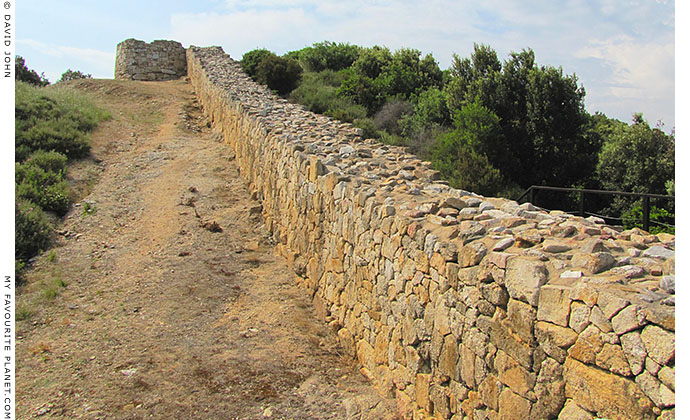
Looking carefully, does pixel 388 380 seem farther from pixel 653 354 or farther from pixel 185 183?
pixel 185 183

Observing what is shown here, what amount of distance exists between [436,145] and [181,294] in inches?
336

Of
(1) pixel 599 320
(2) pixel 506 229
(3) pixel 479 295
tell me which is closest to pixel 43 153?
(2) pixel 506 229

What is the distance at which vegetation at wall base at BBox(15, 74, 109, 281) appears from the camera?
8.83 meters

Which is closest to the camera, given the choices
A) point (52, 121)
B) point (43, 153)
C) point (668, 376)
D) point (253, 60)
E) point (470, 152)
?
point (668, 376)

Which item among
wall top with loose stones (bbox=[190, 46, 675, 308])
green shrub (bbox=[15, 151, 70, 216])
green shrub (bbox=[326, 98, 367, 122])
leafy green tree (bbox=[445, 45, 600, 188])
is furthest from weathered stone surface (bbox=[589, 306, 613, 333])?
green shrub (bbox=[326, 98, 367, 122])

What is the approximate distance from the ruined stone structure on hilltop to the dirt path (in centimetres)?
63

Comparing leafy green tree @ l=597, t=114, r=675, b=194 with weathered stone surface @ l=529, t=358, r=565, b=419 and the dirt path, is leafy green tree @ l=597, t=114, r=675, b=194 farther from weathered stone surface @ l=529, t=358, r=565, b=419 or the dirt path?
weathered stone surface @ l=529, t=358, r=565, b=419

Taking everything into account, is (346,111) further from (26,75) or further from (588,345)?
(26,75)

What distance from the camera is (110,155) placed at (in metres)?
13.6

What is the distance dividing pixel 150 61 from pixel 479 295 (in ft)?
84.0

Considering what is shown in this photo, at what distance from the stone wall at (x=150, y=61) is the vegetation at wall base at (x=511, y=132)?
9.98 metres

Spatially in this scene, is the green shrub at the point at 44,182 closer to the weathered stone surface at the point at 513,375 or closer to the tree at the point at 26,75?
the weathered stone surface at the point at 513,375

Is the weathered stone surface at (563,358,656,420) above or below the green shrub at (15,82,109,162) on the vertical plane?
below

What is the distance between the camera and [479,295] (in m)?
3.56
